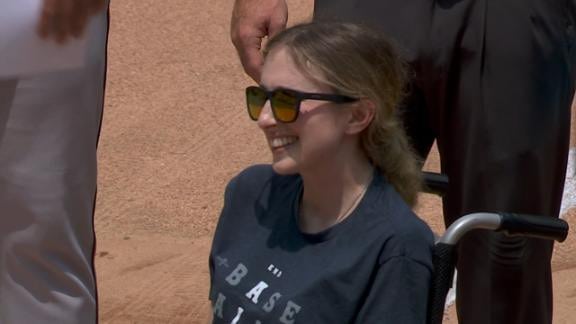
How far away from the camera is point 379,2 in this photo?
3350mm

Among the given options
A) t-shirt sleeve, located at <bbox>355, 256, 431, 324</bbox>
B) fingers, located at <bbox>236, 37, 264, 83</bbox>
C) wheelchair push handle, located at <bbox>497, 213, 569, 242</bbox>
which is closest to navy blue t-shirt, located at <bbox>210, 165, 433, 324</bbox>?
t-shirt sleeve, located at <bbox>355, 256, 431, 324</bbox>

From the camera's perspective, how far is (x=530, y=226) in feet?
8.98

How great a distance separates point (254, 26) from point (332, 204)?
890mm

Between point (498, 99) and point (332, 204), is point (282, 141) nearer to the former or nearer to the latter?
point (332, 204)

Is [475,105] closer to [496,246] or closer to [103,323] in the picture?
[496,246]

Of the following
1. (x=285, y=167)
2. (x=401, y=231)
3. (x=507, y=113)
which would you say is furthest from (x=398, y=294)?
(x=507, y=113)

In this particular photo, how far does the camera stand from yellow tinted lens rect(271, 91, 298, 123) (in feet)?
8.35

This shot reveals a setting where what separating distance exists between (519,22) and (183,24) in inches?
185

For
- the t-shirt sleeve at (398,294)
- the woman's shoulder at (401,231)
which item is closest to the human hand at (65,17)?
the woman's shoulder at (401,231)

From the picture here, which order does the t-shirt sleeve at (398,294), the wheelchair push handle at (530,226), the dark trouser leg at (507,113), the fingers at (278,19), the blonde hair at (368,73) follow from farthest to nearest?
the fingers at (278,19)
the dark trouser leg at (507,113)
the wheelchair push handle at (530,226)
the blonde hair at (368,73)
the t-shirt sleeve at (398,294)

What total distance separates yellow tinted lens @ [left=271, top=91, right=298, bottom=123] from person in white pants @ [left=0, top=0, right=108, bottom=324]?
794 mm

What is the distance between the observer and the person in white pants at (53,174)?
319 cm

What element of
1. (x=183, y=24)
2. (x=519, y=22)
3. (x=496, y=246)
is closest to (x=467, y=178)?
(x=496, y=246)

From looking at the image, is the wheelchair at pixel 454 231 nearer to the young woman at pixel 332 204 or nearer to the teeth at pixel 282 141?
the young woman at pixel 332 204
